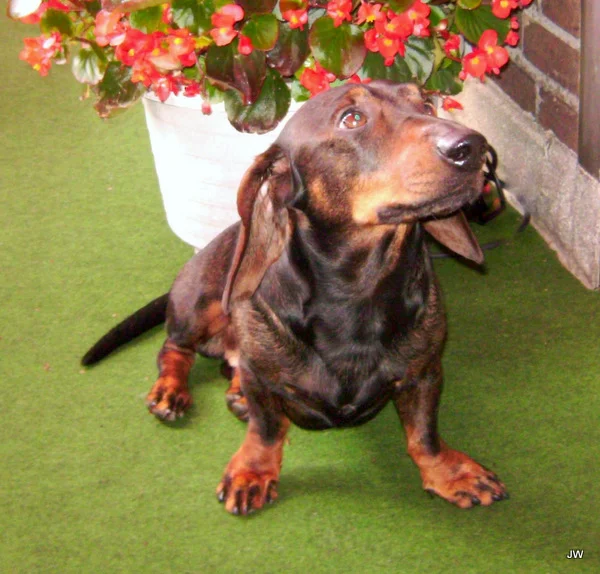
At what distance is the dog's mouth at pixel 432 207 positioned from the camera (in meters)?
1.83

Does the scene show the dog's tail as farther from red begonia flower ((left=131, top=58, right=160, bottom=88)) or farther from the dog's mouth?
the dog's mouth

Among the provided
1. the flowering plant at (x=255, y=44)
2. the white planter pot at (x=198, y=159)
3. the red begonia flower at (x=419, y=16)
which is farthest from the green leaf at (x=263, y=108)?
the red begonia flower at (x=419, y=16)

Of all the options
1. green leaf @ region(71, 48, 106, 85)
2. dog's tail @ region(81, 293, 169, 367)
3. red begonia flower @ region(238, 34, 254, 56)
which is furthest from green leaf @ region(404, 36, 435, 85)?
dog's tail @ region(81, 293, 169, 367)

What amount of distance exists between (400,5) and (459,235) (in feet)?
2.21

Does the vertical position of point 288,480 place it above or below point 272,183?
below

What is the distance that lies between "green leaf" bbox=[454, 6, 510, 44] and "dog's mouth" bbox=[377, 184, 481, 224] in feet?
3.35

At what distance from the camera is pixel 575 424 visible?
248 cm

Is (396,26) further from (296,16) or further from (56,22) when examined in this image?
(56,22)

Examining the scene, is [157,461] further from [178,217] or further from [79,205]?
[79,205]

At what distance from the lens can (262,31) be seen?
2.43 m

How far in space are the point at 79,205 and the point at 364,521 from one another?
2.18 m

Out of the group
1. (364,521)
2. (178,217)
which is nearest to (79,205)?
(178,217)

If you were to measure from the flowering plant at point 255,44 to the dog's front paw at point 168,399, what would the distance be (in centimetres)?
83

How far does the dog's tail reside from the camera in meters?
2.83
